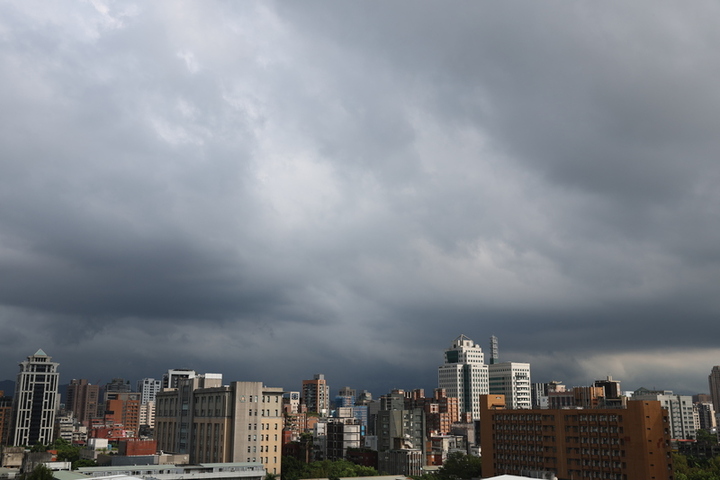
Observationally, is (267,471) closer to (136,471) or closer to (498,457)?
(136,471)

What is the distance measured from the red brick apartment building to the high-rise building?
6099cm

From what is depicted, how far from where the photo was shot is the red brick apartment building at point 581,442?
14062cm

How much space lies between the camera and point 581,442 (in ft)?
497

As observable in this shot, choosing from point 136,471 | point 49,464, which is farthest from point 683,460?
point 49,464

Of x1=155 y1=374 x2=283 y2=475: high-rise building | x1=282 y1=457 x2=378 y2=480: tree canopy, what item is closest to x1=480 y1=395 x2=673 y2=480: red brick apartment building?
x1=282 y1=457 x2=378 y2=480: tree canopy

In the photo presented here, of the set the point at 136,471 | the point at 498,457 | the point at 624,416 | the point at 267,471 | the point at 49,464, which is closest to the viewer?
the point at 136,471

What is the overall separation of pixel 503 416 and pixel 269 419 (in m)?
64.6

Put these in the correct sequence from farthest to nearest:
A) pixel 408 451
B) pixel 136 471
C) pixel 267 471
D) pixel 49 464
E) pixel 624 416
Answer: pixel 408 451, pixel 267 471, pixel 624 416, pixel 49 464, pixel 136 471

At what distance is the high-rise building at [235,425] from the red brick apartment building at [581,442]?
60987mm

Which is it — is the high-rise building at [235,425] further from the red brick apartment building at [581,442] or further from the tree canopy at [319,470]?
the red brick apartment building at [581,442]

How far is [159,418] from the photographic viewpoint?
19438cm

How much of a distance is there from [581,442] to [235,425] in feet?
277

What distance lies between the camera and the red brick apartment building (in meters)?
141

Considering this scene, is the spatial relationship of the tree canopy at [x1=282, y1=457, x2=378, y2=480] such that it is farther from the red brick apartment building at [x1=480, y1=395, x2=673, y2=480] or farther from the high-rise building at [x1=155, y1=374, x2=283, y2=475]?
the red brick apartment building at [x1=480, y1=395, x2=673, y2=480]
